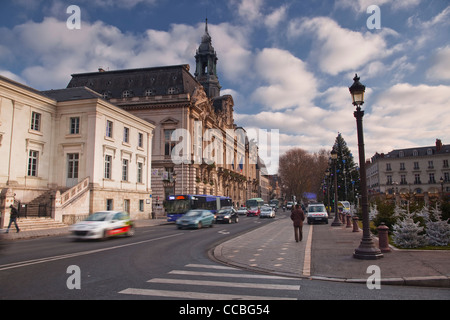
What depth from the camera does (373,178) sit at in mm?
98438

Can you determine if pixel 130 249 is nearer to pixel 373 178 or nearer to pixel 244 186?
pixel 244 186

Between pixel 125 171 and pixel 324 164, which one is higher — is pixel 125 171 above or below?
below

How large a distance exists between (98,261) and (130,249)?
3177 millimetres

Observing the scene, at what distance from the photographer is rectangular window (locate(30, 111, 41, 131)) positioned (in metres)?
28.7

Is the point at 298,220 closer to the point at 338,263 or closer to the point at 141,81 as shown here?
the point at 338,263

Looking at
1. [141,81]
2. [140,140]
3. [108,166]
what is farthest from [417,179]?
[108,166]

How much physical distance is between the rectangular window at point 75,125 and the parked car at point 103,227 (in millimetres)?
15570

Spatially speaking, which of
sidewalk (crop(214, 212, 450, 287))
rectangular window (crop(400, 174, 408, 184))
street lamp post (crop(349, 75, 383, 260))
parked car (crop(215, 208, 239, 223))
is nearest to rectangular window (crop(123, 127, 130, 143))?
parked car (crop(215, 208, 239, 223))

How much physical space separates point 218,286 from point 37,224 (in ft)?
66.1

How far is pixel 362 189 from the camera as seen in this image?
1115cm

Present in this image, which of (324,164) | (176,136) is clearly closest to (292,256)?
(176,136)

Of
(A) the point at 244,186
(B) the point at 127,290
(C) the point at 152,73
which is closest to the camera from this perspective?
(B) the point at 127,290

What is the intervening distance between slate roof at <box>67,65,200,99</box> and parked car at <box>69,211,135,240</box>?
36.8m

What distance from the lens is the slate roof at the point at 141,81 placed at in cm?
5422
